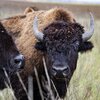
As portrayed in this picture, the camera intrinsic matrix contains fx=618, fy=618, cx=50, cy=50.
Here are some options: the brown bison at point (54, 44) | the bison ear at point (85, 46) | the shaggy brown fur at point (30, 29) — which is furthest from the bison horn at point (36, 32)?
the bison ear at point (85, 46)

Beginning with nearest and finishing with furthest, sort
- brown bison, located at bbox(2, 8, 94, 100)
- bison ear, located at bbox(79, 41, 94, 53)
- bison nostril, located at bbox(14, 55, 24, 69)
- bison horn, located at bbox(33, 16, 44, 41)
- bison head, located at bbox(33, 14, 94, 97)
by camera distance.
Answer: bison nostril, located at bbox(14, 55, 24, 69) < bison head, located at bbox(33, 14, 94, 97) < brown bison, located at bbox(2, 8, 94, 100) < bison horn, located at bbox(33, 16, 44, 41) < bison ear, located at bbox(79, 41, 94, 53)

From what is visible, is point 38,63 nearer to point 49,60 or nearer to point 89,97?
point 49,60

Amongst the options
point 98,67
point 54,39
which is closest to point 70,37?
point 54,39

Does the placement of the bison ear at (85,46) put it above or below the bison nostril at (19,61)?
below

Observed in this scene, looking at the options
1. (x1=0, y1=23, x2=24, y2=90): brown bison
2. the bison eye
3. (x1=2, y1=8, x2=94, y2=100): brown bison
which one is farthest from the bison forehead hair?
(x1=0, y1=23, x2=24, y2=90): brown bison

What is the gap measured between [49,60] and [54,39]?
1.26ft

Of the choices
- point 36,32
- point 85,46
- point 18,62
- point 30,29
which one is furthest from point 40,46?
point 18,62

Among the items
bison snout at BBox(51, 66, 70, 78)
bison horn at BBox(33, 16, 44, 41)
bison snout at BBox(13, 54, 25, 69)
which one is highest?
bison horn at BBox(33, 16, 44, 41)

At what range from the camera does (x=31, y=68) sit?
11.3 m

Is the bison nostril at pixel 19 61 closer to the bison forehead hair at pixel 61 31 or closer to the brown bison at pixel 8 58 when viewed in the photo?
the brown bison at pixel 8 58

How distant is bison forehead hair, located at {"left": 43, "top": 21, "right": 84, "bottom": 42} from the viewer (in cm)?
1095

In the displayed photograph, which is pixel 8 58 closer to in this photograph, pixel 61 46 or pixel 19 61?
pixel 19 61

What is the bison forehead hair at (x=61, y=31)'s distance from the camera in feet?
35.9

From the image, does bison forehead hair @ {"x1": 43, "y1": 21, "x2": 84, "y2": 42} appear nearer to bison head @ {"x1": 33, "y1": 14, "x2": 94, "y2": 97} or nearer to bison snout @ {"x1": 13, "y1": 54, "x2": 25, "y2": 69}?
bison head @ {"x1": 33, "y1": 14, "x2": 94, "y2": 97}
